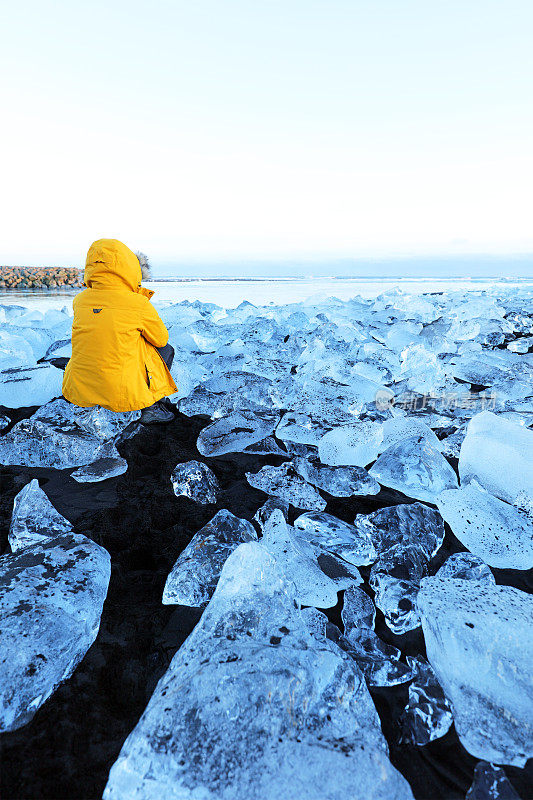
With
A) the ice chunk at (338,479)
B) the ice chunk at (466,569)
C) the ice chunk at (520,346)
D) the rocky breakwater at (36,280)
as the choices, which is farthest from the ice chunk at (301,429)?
the rocky breakwater at (36,280)

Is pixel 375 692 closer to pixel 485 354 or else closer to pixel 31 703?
pixel 31 703

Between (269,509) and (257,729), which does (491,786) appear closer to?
(257,729)

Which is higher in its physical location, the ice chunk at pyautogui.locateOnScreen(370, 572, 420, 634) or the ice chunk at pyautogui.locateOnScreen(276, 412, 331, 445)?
the ice chunk at pyautogui.locateOnScreen(276, 412, 331, 445)

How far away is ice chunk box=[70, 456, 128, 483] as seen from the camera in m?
1.93

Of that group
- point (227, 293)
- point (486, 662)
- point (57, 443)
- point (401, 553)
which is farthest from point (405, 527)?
point (227, 293)

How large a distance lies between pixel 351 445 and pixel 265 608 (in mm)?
1217

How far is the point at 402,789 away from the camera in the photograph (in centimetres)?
75

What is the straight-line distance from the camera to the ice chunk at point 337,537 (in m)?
1.44

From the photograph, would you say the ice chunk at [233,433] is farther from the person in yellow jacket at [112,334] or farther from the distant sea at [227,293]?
the distant sea at [227,293]

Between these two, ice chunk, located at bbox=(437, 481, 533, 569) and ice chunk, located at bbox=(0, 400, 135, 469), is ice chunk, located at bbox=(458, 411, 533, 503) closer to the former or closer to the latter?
ice chunk, located at bbox=(437, 481, 533, 569)

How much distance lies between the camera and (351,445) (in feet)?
7.09

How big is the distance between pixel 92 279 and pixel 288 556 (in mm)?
1947

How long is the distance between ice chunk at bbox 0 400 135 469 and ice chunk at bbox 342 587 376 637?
1389mm

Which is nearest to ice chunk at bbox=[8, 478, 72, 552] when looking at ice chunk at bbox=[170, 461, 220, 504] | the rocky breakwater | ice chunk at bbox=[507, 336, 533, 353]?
ice chunk at bbox=[170, 461, 220, 504]
